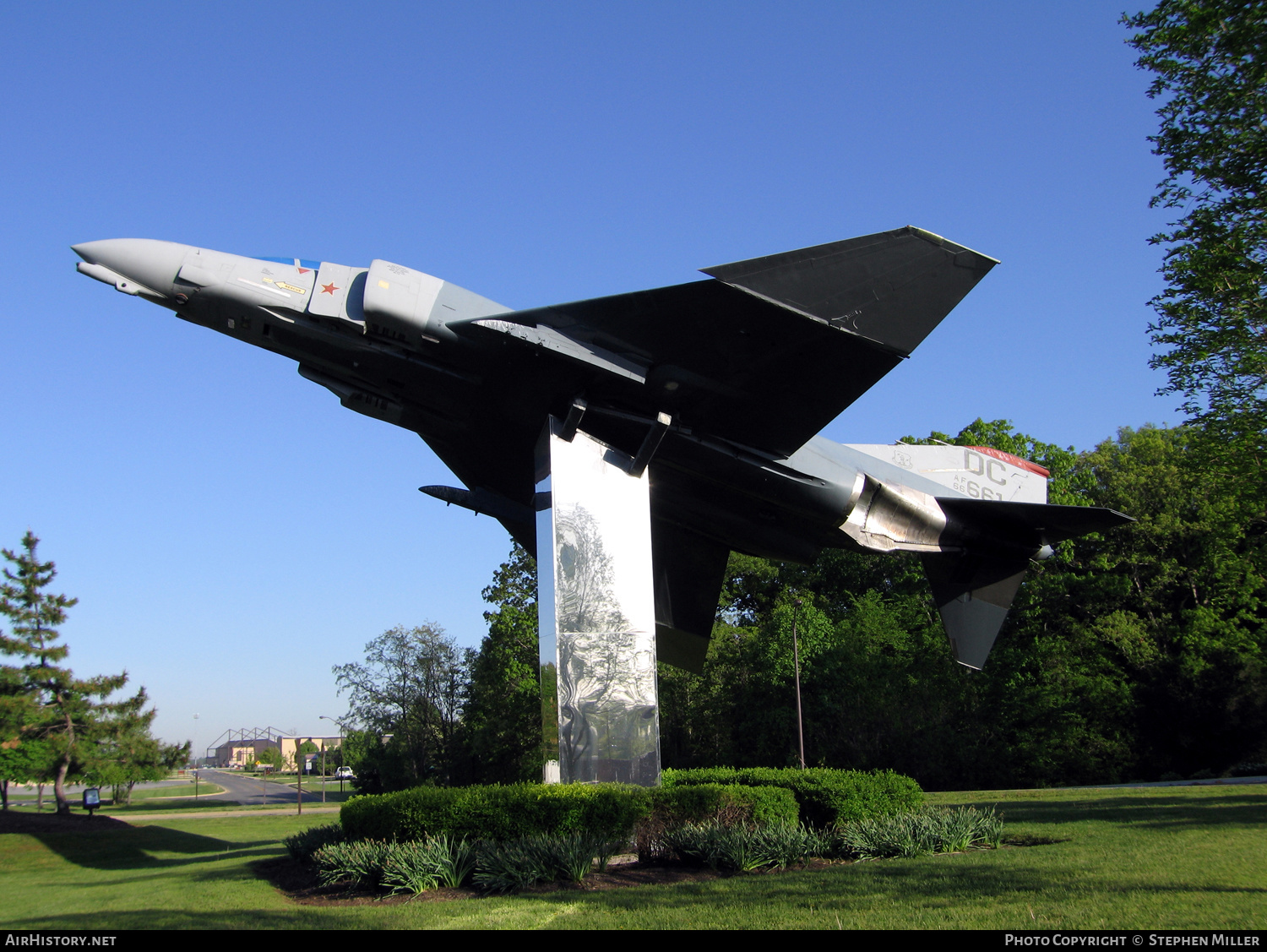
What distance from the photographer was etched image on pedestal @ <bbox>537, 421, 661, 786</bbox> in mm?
12594

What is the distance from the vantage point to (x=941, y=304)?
12.8 metres

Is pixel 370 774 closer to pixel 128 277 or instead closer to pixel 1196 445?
pixel 128 277

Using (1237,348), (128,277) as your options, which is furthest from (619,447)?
(1237,348)

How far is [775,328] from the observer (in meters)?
13.1

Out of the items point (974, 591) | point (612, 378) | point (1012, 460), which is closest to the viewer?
point (612, 378)

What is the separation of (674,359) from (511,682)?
25827 millimetres

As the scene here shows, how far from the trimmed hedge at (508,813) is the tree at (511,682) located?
24.3 meters

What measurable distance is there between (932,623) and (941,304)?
2898 cm

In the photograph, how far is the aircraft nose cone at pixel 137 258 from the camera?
43.3 ft

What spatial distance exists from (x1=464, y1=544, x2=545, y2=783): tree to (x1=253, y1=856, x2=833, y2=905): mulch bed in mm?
→ 24281

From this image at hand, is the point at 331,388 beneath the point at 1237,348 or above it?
beneath

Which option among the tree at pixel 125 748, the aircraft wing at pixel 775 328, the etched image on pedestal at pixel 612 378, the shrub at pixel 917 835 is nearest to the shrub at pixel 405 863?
the etched image on pedestal at pixel 612 378

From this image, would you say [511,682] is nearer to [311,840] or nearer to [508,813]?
[311,840]

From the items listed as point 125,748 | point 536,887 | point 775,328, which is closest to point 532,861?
point 536,887
